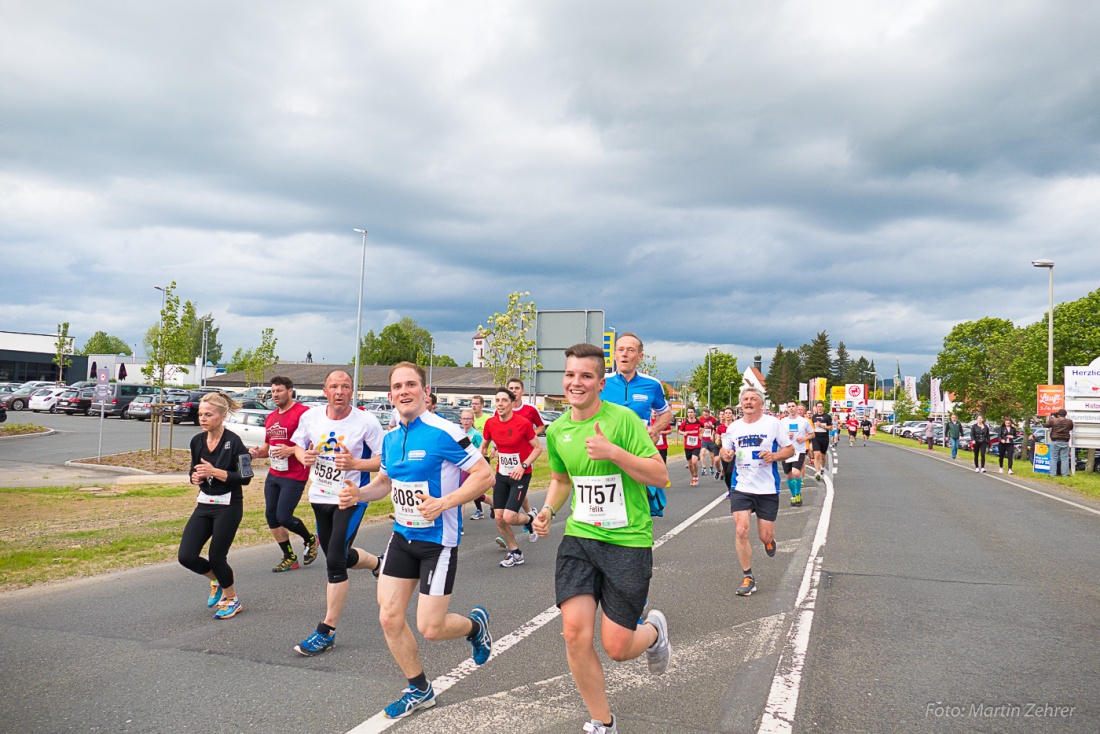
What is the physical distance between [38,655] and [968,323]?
3139 inches

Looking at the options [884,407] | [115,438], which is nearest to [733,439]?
[115,438]

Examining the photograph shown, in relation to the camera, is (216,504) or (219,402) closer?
(216,504)

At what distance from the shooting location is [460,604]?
6254 mm

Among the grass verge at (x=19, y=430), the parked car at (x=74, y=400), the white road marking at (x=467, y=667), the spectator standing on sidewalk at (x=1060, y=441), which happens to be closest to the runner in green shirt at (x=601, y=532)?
the white road marking at (x=467, y=667)

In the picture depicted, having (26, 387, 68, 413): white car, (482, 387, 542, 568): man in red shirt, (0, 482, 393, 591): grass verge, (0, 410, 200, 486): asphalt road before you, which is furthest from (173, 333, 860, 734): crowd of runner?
(26, 387, 68, 413): white car

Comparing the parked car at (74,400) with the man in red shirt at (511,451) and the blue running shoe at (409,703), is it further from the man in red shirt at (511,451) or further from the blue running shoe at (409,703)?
the blue running shoe at (409,703)

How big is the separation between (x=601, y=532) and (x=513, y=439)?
194 inches

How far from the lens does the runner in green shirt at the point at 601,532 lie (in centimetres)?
356

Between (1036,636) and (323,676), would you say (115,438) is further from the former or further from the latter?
(1036,636)

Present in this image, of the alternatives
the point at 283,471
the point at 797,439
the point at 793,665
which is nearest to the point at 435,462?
the point at 793,665

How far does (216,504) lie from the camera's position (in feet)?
19.4

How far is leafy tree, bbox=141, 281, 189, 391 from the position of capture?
21031 mm

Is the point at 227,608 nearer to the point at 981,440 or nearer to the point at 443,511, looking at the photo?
the point at 443,511

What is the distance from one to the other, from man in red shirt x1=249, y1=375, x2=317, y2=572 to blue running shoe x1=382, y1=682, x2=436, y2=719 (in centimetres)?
307
